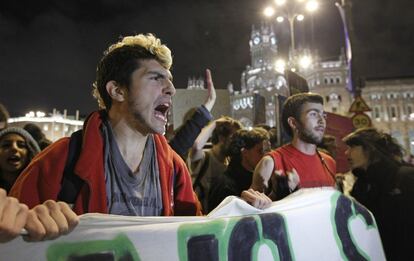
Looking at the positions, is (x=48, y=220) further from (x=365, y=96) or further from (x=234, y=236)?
(x=365, y=96)

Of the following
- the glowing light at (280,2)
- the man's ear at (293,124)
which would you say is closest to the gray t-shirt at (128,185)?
the man's ear at (293,124)

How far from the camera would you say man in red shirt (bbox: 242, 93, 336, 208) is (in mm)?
3465

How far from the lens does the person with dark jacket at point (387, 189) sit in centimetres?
352

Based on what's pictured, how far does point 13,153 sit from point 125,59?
73.9 inches

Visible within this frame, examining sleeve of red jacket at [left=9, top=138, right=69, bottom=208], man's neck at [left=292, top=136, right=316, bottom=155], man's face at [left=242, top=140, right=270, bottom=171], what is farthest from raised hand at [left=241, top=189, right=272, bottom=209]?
man's face at [left=242, top=140, right=270, bottom=171]

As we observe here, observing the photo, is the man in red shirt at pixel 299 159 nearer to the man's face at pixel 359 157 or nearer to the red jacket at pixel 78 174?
the man's face at pixel 359 157

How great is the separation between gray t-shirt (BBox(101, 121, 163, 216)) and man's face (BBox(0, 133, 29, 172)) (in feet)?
5.49

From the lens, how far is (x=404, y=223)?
3.55 m

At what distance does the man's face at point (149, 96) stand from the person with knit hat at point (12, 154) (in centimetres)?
181

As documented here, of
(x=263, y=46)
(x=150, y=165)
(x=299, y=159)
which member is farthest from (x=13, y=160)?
(x=263, y=46)

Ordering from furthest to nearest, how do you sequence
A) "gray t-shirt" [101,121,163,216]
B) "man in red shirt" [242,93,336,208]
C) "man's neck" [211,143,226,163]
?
"man's neck" [211,143,226,163] → "man in red shirt" [242,93,336,208] → "gray t-shirt" [101,121,163,216]

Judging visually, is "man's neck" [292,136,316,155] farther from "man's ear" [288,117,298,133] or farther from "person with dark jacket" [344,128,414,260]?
"person with dark jacket" [344,128,414,260]

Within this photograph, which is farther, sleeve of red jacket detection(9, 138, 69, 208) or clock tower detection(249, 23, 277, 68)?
clock tower detection(249, 23, 277, 68)

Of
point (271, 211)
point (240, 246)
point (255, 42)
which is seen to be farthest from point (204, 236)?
point (255, 42)
